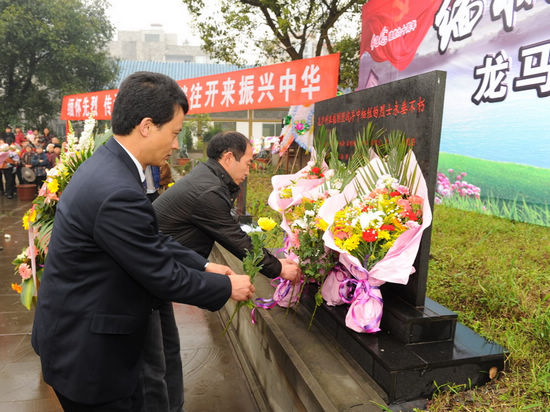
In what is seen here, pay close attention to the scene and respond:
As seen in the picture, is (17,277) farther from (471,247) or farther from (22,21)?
(22,21)

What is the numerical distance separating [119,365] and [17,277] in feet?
14.1

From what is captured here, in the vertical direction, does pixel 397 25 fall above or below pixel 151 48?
below

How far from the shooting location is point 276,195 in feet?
9.25

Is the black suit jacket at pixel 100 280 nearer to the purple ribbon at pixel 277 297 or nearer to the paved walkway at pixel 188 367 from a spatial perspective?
the purple ribbon at pixel 277 297

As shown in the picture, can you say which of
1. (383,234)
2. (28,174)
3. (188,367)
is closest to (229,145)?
(383,234)

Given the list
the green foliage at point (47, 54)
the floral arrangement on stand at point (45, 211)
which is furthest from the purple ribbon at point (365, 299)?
the green foliage at point (47, 54)

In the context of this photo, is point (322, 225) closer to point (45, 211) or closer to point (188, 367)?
point (188, 367)

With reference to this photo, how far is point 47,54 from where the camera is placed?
62.0 feet

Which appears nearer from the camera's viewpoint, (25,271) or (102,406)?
(102,406)

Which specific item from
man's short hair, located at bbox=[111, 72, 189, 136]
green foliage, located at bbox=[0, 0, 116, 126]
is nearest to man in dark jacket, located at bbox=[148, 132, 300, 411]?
man's short hair, located at bbox=[111, 72, 189, 136]

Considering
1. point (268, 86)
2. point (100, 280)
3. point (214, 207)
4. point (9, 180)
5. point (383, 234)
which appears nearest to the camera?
point (100, 280)

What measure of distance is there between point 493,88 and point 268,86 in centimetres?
309

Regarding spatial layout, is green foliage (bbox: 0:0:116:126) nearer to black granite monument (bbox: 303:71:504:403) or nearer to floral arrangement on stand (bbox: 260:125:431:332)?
floral arrangement on stand (bbox: 260:125:431:332)

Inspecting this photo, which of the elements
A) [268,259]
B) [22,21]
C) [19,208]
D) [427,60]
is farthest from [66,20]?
[268,259]
